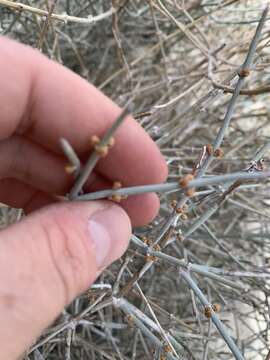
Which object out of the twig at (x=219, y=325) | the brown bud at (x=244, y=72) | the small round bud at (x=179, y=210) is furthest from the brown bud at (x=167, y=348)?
the brown bud at (x=244, y=72)

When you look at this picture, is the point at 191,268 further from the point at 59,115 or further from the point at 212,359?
the point at 212,359

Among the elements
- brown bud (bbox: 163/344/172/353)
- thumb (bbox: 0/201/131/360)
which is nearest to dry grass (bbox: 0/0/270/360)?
brown bud (bbox: 163/344/172/353)

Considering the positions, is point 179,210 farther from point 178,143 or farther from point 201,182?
point 178,143

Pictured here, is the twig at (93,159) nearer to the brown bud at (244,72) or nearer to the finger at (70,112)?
the finger at (70,112)

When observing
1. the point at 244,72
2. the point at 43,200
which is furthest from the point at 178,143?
the point at 244,72

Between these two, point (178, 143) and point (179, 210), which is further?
point (178, 143)

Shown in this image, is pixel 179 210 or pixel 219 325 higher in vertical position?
pixel 179 210

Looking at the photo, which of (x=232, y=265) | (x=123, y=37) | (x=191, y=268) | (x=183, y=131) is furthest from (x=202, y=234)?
(x=123, y=37)
